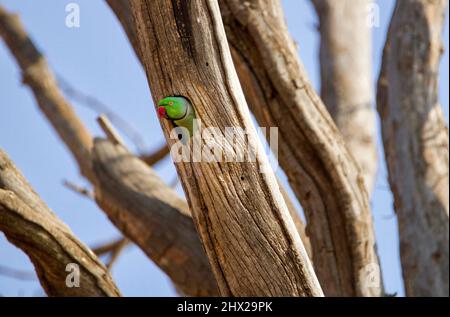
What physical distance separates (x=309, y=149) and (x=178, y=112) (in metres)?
1.40

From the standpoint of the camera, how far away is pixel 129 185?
4344 millimetres

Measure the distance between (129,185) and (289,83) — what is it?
1.35 meters

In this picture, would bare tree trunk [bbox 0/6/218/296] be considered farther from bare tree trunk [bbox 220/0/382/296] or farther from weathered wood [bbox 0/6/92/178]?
bare tree trunk [bbox 220/0/382/296]

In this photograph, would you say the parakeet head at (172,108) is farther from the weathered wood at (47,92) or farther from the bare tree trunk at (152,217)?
the weathered wood at (47,92)

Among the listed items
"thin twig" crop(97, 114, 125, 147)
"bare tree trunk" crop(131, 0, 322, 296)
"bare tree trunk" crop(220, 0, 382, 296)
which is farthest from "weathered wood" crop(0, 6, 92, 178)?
"bare tree trunk" crop(131, 0, 322, 296)

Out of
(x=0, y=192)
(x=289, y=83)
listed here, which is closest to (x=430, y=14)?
(x=289, y=83)

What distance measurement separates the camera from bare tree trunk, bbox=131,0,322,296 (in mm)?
2225

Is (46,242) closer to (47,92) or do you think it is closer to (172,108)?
(172,108)

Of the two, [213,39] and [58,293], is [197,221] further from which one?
[58,293]

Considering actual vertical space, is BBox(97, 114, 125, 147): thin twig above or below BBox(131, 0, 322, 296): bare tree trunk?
below

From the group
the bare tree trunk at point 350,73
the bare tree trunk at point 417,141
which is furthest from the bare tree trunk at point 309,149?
the bare tree trunk at point 350,73

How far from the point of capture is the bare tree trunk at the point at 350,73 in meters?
4.81

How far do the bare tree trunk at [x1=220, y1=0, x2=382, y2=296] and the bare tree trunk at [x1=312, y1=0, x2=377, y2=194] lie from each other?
112 centimetres
